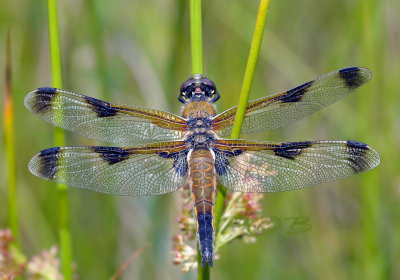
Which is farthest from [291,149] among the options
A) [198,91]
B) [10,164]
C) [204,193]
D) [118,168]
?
[10,164]

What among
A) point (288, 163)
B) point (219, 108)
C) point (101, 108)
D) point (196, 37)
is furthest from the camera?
point (219, 108)

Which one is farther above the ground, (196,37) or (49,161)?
(196,37)

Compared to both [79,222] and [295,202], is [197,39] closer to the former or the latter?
[295,202]

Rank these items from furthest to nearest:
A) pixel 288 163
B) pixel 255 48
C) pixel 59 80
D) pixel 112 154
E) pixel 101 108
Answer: pixel 101 108 < pixel 112 154 < pixel 288 163 < pixel 59 80 < pixel 255 48

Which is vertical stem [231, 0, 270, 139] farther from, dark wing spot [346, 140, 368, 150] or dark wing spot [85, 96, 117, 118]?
dark wing spot [85, 96, 117, 118]

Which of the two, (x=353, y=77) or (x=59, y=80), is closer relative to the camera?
(x=59, y=80)

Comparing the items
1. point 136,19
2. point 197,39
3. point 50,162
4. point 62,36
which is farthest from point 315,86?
point 136,19

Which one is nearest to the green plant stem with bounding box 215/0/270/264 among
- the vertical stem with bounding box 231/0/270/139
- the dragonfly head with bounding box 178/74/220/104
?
the vertical stem with bounding box 231/0/270/139

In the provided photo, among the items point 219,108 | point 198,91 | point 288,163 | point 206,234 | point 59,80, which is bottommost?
point 206,234

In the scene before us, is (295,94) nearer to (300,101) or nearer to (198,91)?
(300,101)
